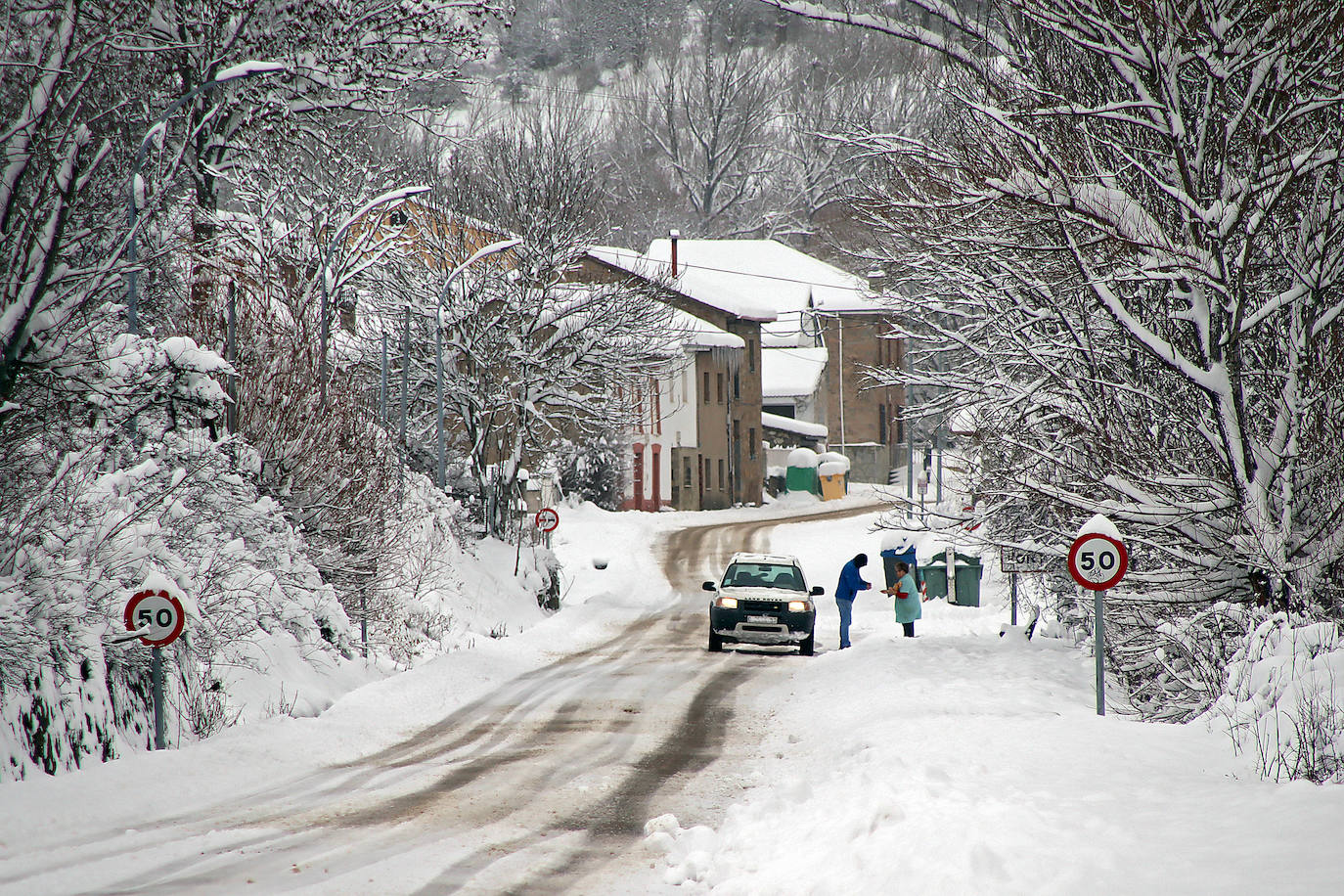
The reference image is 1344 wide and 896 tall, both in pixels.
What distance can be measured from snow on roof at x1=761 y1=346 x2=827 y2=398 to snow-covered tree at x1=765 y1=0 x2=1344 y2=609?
195ft

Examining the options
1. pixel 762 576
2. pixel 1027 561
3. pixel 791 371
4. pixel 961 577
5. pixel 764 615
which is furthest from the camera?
pixel 791 371

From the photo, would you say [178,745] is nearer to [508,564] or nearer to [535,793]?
[535,793]

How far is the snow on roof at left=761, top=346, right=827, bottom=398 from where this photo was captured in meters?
75.4

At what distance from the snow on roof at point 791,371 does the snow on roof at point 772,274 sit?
304cm

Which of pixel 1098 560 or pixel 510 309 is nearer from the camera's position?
pixel 1098 560

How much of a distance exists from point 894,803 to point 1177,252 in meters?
6.26

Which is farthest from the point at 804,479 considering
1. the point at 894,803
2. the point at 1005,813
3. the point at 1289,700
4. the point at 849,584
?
the point at 1005,813

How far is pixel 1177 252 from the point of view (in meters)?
12.0

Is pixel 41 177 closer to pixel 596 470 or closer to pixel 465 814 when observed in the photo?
pixel 465 814

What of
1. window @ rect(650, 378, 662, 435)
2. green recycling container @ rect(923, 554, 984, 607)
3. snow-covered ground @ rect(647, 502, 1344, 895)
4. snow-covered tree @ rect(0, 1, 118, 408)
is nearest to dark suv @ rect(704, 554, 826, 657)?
snow-covered ground @ rect(647, 502, 1344, 895)

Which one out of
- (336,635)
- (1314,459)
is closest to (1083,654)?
(1314,459)

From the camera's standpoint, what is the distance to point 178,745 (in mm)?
12055

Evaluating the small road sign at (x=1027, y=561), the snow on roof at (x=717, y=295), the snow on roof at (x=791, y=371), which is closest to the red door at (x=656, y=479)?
the snow on roof at (x=717, y=295)

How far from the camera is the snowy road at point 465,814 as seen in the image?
7.63 metres
